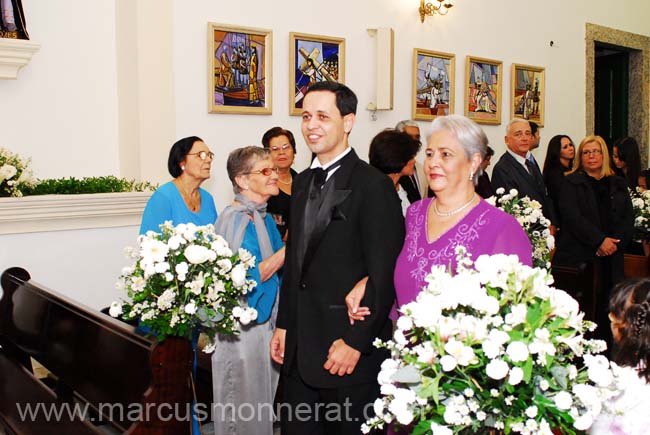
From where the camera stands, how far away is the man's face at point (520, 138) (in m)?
6.21

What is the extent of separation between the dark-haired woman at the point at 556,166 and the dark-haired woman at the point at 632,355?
12.0 ft

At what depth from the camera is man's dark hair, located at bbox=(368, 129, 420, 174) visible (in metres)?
4.06

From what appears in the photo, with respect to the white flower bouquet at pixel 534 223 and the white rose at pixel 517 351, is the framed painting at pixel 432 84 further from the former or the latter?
the white rose at pixel 517 351

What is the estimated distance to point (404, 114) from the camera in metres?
7.91

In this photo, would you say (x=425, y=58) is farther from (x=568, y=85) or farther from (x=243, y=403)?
(x=243, y=403)

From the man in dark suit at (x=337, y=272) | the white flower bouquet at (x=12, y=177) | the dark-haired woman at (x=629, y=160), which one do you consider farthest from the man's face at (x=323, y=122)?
the dark-haired woman at (x=629, y=160)

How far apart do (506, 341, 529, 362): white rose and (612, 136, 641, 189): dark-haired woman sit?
7.49 meters

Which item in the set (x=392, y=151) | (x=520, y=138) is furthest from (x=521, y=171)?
(x=392, y=151)

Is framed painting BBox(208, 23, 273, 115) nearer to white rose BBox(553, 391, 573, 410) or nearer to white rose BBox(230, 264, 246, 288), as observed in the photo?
white rose BBox(230, 264, 246, 288)

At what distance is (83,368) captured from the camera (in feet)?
10.2

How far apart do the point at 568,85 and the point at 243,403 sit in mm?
8297

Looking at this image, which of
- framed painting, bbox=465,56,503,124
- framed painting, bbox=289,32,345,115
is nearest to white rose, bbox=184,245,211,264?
framed painting, bbox=289,32,345,115

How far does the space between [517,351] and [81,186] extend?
4.61 metres

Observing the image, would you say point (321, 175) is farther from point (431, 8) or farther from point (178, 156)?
point (431, 8)
